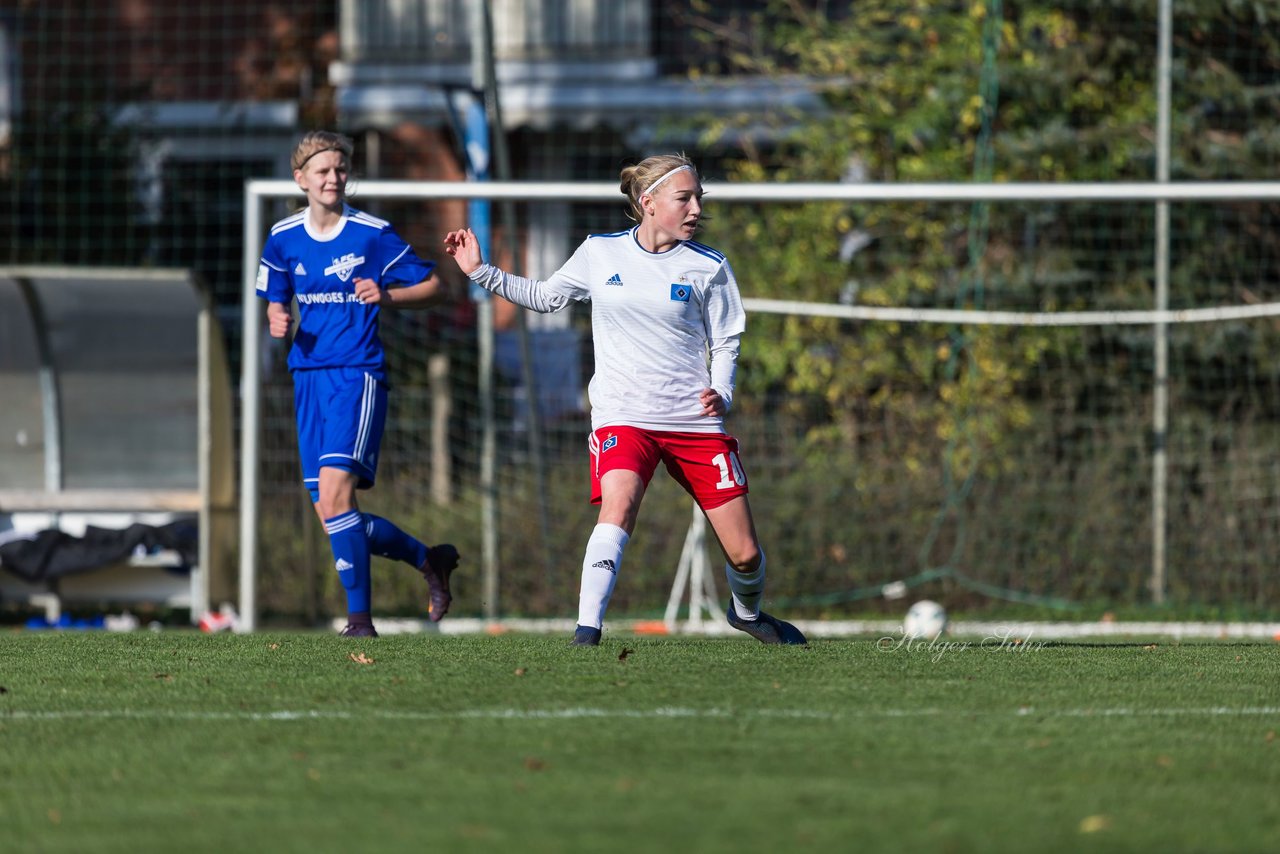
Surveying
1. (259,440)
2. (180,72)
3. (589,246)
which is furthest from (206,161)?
(589,246)

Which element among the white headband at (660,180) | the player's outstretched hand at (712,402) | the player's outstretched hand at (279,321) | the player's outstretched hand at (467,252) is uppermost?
the white headband at (660,180)

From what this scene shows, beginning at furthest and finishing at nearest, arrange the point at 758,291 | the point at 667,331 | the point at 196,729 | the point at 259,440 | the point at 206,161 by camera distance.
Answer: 1. the point at 206,161
2. the point at 758,291
3. the point at 259,440
4. the point at 667,331
5. the point at 196,729

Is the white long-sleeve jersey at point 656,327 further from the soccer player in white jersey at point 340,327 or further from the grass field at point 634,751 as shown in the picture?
the soccer player in white jersey at point 340,327

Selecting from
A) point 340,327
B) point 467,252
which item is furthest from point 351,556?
point 467,252

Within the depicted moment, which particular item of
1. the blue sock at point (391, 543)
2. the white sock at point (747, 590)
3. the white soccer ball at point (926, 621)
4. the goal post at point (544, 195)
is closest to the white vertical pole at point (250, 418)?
the goal post at point (544, 195)

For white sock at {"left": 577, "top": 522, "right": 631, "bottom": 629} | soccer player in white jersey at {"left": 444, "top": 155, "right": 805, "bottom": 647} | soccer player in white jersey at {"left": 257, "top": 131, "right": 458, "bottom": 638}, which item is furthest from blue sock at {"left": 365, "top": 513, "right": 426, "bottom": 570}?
white sock at {"left": 577, "top": 522, "right": 631, "bottom": 629}

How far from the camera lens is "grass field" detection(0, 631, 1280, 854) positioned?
328 cm

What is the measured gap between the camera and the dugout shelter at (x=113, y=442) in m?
10.5

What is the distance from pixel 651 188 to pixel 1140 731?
2.57 metres

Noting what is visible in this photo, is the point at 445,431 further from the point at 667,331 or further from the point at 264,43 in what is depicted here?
the point at 264,43

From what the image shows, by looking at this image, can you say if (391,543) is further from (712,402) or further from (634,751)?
(634,751)

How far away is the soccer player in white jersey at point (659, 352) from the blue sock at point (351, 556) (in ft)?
4.07

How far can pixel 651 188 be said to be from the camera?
5.99 m

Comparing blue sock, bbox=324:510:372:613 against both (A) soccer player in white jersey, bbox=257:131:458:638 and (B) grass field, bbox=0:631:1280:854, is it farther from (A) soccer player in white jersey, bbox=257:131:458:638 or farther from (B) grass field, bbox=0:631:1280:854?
(B) grass field, bbox=0:631:1280:854
